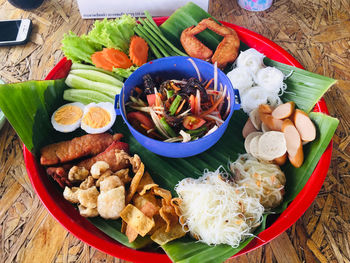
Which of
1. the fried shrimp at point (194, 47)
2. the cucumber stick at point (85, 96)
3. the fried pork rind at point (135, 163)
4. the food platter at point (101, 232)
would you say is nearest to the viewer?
the food platter at point (101, 232)

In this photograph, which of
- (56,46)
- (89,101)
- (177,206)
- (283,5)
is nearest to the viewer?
(177,206)

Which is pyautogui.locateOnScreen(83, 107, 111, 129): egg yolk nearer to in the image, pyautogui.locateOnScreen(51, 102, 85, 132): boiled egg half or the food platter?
pyautogui.locateOnScreen(51, 102, 85, 132): boiled egg half

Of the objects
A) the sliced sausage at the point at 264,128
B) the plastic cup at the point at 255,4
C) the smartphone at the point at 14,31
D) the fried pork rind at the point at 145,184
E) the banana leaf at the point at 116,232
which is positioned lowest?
the banana leaf at the point at 116,232

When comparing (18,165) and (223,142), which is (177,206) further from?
(18,165)

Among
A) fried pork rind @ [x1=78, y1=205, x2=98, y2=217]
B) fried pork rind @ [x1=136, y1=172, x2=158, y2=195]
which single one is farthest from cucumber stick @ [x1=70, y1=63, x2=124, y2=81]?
fried pork rind @ [x1=78, y1=205, x2=98, y2=217]

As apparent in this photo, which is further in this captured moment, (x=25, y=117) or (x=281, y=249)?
(x=25, y=117)

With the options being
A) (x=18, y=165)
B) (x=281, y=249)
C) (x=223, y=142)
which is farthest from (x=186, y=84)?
(x=18, y=165)

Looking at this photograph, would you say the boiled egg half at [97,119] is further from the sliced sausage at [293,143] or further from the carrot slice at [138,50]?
the sliced sausage at [293,143]

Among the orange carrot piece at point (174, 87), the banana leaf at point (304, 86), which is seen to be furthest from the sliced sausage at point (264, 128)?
the orange carrot piece at point (174, 87)
